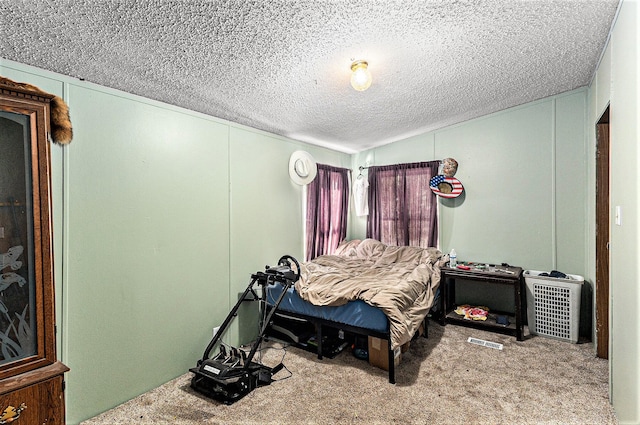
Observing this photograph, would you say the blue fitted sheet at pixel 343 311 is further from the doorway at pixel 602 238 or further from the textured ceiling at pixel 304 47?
the doorway at pixel 602 238

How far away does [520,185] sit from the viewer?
3.71 m

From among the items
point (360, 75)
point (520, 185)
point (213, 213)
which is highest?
point (360, 75)

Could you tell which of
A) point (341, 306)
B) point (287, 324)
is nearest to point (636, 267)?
point (341, 306)

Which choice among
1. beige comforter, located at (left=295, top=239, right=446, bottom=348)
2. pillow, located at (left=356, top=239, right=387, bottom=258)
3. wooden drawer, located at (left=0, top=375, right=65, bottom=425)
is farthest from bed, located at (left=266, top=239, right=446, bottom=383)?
wooden drawer, located at (left=0, top=375, right=65, bottom=425)

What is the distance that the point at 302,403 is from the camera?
7.23 feet

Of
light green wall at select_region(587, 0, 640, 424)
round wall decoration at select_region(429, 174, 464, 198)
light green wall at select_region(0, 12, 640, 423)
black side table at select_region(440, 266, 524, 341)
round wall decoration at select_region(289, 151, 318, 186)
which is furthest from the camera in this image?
round wall decoration at select_region(429, 174, 464, 198)

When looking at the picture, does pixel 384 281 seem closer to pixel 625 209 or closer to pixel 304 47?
pixel 625 209

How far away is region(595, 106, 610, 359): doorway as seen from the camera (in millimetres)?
2777

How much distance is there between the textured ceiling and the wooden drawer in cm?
159

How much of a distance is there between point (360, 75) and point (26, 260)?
2.01 meters

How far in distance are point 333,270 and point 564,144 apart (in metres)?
2.83

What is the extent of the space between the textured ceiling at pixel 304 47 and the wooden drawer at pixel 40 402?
1.59 meters

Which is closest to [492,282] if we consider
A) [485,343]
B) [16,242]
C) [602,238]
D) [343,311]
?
[485,343]

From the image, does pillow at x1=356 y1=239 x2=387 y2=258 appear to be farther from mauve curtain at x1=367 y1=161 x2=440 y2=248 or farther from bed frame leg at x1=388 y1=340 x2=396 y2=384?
bed frame leg at x1=388 y1=340 x2=396 y2=384
